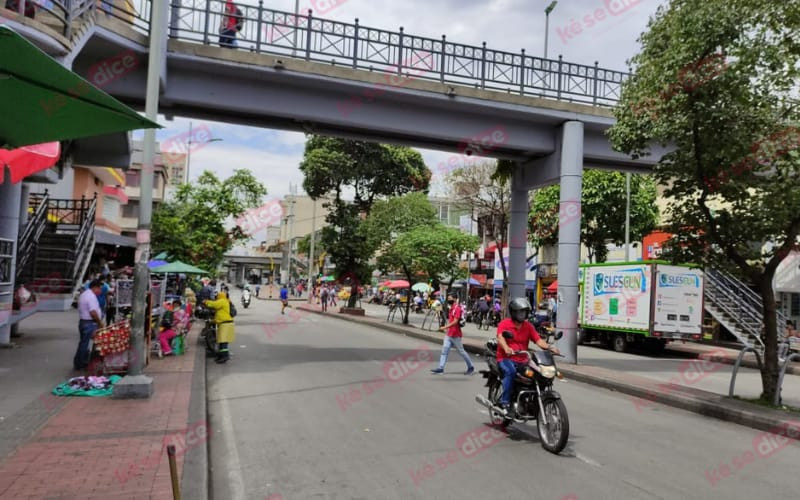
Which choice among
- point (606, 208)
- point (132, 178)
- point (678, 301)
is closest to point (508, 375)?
point (678, 301)

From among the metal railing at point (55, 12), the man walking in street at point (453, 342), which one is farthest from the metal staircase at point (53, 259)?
the man walking in street at point (453, 342)

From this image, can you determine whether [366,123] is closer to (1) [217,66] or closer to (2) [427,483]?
(1) [217,66]

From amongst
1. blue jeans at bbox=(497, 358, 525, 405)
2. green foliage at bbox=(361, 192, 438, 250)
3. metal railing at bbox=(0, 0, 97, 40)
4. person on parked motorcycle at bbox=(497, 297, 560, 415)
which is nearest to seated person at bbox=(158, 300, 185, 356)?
metal railing at bbox=(0, 0, 97, 40)

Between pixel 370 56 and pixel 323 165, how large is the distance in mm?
22255

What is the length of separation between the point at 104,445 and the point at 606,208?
26.9 m

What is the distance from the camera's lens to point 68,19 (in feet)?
31.1

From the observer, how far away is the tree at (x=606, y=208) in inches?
1152

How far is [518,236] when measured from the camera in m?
19.1

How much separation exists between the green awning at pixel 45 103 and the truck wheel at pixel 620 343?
21079 mm

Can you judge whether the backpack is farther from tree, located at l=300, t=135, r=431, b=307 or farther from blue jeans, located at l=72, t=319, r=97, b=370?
tree, located at l=300, t=135, r=431, b=307

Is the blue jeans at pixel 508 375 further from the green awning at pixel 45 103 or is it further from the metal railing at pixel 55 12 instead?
the metal railing at pixel 55 12

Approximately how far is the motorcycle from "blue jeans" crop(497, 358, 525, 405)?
0.19 feet

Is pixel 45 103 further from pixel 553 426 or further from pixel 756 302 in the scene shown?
pixel 756 302

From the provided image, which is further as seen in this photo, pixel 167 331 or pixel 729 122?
pixel 167 331
